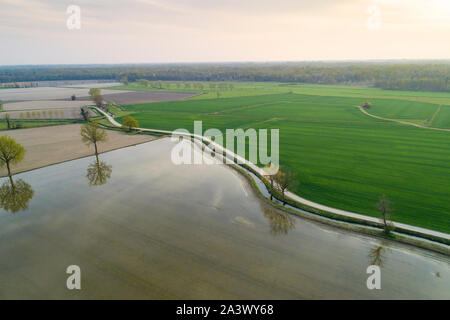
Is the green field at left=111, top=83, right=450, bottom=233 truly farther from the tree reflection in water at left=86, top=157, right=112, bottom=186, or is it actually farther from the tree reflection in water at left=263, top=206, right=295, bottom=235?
the tree reflection in water at left=86, top=157, right=112, bottom=186

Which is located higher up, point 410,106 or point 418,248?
point 410,106

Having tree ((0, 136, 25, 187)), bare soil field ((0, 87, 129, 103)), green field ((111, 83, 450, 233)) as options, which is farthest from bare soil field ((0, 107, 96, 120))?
tree ((0, 136, 25, 187))

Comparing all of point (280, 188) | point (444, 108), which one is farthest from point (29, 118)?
point (444, 108)

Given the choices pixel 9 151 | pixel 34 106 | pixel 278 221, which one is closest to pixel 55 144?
pixel 9 151

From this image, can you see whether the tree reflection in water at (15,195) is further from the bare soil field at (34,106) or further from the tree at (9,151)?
the bare soil field at (34,106)

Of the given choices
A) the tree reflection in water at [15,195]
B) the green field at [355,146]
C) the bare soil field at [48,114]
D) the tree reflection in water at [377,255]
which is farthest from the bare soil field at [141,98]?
the tree reflection in water at [377,255]
